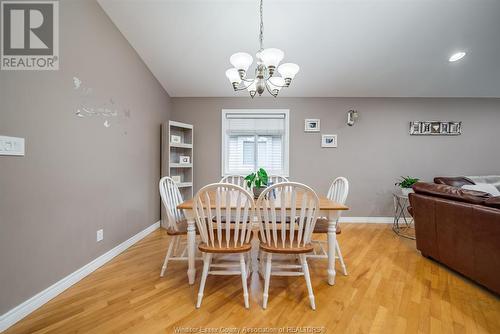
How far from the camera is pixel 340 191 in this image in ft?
6.81

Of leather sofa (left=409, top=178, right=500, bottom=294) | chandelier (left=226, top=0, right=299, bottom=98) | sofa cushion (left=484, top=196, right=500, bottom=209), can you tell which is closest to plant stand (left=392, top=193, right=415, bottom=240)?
leather sofa (left=409, top=178, right=500, bottom=294)

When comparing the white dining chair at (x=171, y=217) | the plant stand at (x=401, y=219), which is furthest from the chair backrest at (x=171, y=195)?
the plant stand at (x=401, y=219)

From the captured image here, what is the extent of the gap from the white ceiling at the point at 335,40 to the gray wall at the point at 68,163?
50 centimetres

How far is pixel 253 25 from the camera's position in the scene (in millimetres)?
2332

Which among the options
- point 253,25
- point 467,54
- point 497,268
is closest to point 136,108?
point 253,25

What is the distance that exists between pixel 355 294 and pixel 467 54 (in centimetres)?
353

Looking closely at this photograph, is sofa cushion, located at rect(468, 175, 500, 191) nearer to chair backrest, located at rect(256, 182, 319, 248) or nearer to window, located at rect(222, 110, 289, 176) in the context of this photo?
window, located at rect(222, 110, 289, 176)

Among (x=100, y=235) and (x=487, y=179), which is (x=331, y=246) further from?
(x=487, y=179)

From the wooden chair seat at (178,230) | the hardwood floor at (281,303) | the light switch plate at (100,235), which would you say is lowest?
the hardwood floor at (281,303)

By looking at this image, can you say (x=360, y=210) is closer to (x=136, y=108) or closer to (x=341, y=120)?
(x=341, y=120)

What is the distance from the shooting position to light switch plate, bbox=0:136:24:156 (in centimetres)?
123

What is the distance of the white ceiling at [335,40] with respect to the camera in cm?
218

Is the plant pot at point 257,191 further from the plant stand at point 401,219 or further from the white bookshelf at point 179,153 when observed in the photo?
the plant stand at point 401,219

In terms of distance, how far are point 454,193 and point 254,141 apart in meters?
2.68
